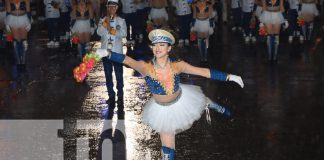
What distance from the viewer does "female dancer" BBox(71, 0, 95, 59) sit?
1837cm

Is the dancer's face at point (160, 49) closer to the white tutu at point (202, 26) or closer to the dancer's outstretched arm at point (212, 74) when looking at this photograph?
the dancer's outstretched arm at point (212, 74)

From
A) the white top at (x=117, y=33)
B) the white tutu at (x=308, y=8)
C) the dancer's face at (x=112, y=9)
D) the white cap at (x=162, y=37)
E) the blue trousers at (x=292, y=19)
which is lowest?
the blue trousers at (x=292, y=19)

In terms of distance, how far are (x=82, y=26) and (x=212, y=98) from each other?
482 cm

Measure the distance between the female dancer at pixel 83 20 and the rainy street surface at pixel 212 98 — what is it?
97cm

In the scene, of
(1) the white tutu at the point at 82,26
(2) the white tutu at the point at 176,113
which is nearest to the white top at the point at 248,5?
(1) the white tutu at the point at 82,26

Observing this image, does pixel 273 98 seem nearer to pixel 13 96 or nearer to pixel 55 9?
pixel 13 96

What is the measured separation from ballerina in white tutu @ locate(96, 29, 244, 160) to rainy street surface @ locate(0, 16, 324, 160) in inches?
56.3

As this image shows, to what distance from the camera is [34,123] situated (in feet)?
44.1

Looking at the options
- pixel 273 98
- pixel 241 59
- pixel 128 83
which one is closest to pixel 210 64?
pixel 241 59

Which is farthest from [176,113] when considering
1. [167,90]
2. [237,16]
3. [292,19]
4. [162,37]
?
[237,16]

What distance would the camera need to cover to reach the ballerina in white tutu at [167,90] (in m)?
9.81

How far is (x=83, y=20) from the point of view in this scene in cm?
1861

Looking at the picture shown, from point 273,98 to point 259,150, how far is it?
3.76 metres

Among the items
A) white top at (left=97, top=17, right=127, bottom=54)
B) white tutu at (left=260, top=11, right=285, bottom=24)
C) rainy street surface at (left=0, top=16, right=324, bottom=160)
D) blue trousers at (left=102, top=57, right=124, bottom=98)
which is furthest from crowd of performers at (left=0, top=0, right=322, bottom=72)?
blue trousers at (left=102, top=57, right=124, bottom=98)
